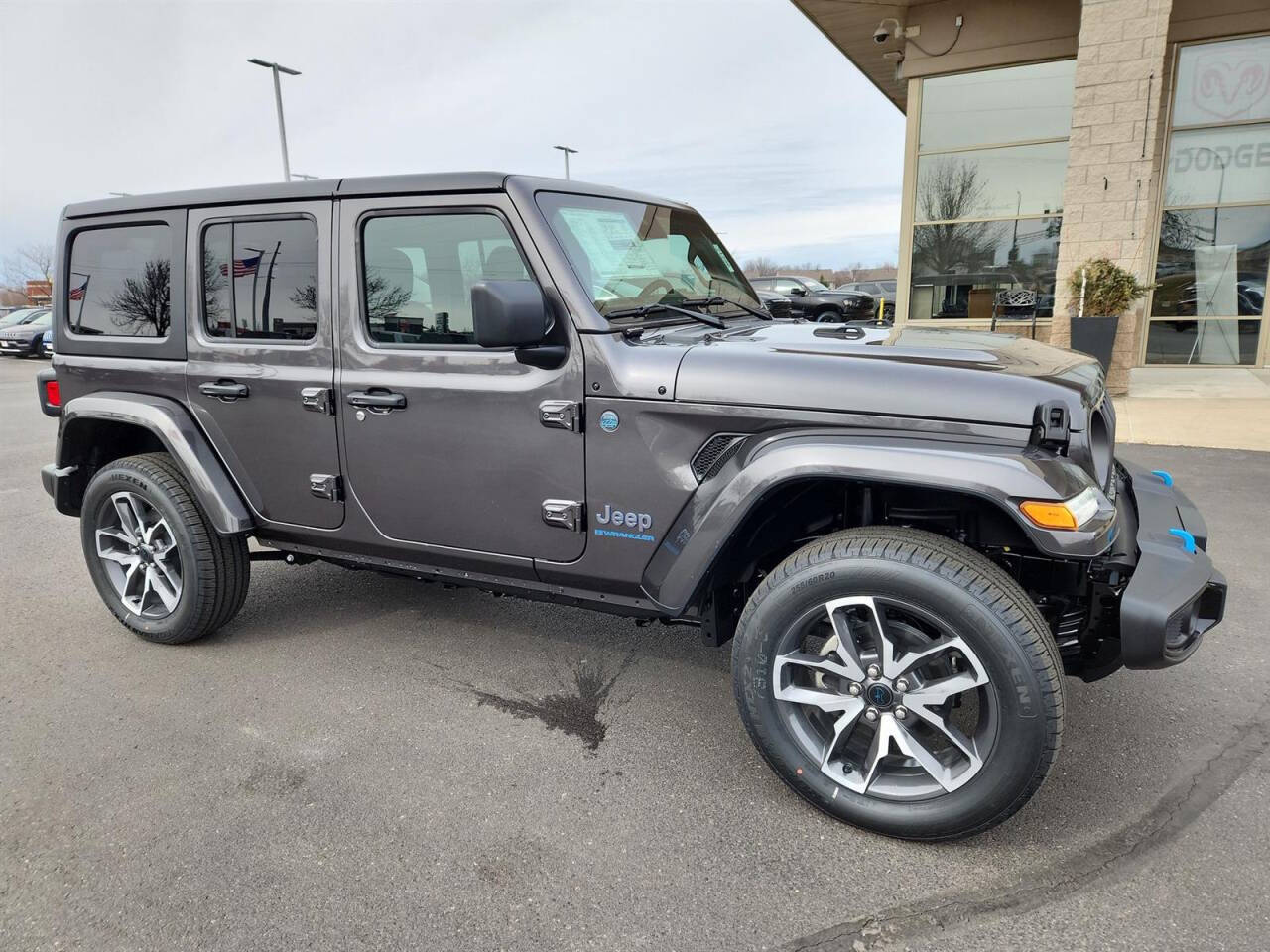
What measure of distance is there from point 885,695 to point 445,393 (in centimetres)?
176

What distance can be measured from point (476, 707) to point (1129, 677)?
8.53ft

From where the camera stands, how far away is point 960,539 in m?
2.64

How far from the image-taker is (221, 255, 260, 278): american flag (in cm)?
337

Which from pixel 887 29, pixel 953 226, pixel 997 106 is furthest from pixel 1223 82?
pixel 887 29

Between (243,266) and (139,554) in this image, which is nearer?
(243,266)

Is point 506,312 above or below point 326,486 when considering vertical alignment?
above

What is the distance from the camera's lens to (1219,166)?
43.8ft

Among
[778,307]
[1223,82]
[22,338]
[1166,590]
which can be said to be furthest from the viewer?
[22,338]

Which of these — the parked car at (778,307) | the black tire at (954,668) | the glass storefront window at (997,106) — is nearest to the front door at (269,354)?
the black tire at (954,668)

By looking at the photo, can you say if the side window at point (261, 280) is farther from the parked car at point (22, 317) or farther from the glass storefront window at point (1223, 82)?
the parked car at point (22, 317)

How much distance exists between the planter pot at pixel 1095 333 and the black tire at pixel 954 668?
9172 mm

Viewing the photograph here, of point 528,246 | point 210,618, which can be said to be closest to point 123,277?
point 210,618

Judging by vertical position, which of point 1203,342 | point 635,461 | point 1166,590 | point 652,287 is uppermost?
point 652,287

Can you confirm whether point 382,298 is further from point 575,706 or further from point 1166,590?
point 1166,590
